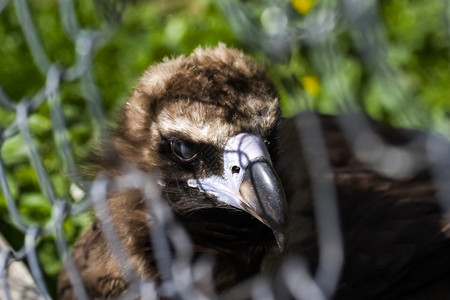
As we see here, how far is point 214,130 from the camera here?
162 cm

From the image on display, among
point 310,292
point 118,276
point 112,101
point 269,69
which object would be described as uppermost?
point 112,101

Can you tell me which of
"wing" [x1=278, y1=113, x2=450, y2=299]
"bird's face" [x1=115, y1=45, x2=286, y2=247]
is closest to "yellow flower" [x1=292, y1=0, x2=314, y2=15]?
"wing" [x1=278, y1=113, x2=450, y2=299]

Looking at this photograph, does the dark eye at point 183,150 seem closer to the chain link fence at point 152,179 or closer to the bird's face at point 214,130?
the bird's face at point 214,130

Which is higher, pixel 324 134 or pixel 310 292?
pixel 324 134

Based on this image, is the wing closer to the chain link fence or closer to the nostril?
the chain link fence

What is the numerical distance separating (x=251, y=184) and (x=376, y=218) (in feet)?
1.91

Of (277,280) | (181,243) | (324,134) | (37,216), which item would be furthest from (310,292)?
(37,216)

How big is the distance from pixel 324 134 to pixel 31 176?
96 centimetres

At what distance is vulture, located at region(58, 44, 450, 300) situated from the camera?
1.62 m

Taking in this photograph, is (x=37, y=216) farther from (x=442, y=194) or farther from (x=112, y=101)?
(x=442, y=194)

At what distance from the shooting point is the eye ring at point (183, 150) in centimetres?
166

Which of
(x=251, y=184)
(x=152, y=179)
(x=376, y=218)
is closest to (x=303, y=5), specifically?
(x=376, y=218)

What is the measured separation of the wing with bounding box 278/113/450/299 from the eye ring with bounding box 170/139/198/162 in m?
0.30

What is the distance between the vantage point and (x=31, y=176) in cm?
245
